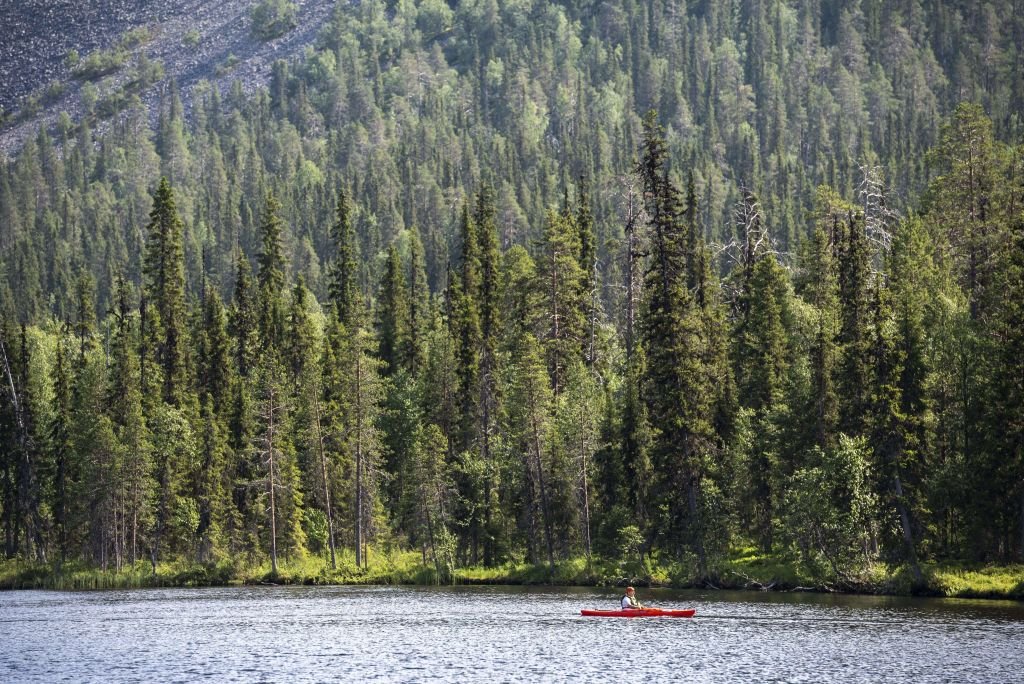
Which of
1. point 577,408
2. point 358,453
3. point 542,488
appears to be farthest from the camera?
point 358,453

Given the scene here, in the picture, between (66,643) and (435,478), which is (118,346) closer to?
(435,478)

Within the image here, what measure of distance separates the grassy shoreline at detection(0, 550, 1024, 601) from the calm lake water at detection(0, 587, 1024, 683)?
2.34 meters

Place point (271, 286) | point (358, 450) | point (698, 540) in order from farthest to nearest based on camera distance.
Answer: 1. point (271, 286)
2. point (358, 450)
3. point (698, 540)

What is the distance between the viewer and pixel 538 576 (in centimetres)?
8956

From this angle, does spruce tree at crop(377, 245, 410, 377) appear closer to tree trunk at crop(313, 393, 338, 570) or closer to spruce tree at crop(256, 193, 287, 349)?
spruce tree at crop(256, 193, 287, 349)

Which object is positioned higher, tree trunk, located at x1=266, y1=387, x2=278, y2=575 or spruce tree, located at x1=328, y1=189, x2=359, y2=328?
spruce tree, located at x1=328, y1=189, x2=359, y2=328

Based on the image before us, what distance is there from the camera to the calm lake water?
4906 centimetres

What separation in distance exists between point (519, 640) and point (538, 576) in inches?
1227

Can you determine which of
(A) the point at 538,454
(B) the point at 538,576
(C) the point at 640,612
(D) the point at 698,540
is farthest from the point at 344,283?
(C) the point at 640,612

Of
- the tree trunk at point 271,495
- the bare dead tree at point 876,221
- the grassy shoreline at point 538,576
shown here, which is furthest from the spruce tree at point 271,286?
the bare dead tree at point 876,221

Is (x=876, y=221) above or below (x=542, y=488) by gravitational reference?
above

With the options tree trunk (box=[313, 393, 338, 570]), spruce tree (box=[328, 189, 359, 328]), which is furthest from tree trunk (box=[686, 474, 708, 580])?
spruce tree (box=[328, 189, 359, 328])

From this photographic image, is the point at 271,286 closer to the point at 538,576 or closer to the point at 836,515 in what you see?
the point at 538,576

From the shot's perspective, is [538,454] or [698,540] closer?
[698,540]
